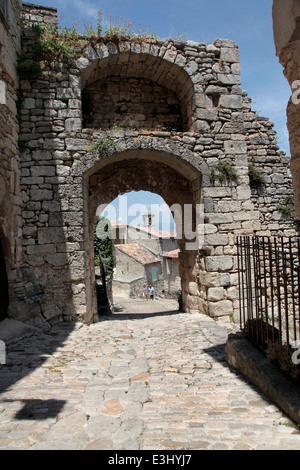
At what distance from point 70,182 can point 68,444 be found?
5323 millimetres

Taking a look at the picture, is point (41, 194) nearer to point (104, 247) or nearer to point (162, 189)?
point (162, 189)

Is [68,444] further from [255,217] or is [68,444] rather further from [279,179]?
[279,179]

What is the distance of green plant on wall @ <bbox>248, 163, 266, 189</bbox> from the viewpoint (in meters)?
8.21

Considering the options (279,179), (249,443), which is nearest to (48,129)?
(279,179)

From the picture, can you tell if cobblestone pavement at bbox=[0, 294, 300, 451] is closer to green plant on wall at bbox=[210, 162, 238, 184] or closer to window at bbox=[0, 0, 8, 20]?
green plant on wall at bbox=[210, 162, 238, 184]

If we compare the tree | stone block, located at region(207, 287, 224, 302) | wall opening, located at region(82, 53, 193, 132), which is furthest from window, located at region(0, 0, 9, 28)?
the tree

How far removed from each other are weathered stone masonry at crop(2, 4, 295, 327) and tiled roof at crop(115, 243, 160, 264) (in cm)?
1912

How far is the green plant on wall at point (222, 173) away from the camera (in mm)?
7691

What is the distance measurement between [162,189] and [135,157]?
53.0 inches

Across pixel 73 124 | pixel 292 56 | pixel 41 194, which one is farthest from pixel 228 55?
pixel 292 56

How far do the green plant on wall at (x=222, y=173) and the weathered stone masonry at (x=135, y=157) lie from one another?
11 centimetres

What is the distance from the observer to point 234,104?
798 cm

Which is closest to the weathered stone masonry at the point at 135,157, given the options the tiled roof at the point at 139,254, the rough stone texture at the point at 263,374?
the rough stone texture at the point at 263,374

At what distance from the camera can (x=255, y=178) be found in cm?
822
